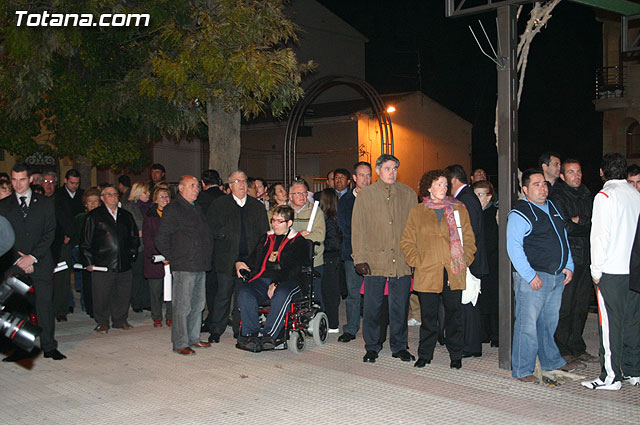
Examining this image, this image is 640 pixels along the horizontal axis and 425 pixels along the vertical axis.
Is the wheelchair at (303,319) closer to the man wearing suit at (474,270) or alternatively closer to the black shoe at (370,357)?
the black shoe at (370,357)

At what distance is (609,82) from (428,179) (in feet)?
70.1

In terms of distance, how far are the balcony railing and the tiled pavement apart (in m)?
20.0

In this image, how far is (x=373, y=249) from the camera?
7.84 metres

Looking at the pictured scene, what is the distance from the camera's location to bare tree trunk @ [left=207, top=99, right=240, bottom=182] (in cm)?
1373

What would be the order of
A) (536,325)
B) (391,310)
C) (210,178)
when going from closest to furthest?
(536,325), (391,310), (210,178)

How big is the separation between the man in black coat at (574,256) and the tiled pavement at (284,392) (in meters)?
0.33

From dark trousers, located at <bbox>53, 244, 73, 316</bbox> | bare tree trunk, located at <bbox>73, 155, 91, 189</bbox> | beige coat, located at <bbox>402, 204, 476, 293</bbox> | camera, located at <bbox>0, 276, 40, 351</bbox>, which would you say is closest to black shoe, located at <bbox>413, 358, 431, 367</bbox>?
beige coat, located at <bbox>402, 204, 476, 293</bbox>

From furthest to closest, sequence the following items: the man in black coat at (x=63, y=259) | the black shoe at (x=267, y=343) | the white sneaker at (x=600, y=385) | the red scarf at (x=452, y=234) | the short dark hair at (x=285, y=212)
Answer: the man in black coat at (x=63, y=259)
the short dark hair at (x=285, y=212)
the black shoe at (x=267, y=343)
the red scarf at (x=452, y=234)
the white sneaker at (x=600, y=385)

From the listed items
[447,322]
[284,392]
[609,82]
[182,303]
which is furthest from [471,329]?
[609,82]

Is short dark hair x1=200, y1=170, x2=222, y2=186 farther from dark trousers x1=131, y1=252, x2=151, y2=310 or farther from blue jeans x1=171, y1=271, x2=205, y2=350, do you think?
blue jeans x1=171, y1=271, x2=205, y2=350

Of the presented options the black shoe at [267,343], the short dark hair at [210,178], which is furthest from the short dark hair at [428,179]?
the short dark hair at [210,178]

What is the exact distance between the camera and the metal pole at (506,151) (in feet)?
23.7

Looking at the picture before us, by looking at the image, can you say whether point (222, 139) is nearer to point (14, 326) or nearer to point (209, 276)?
point (209, 276)

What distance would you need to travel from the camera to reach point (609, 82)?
26.3m
